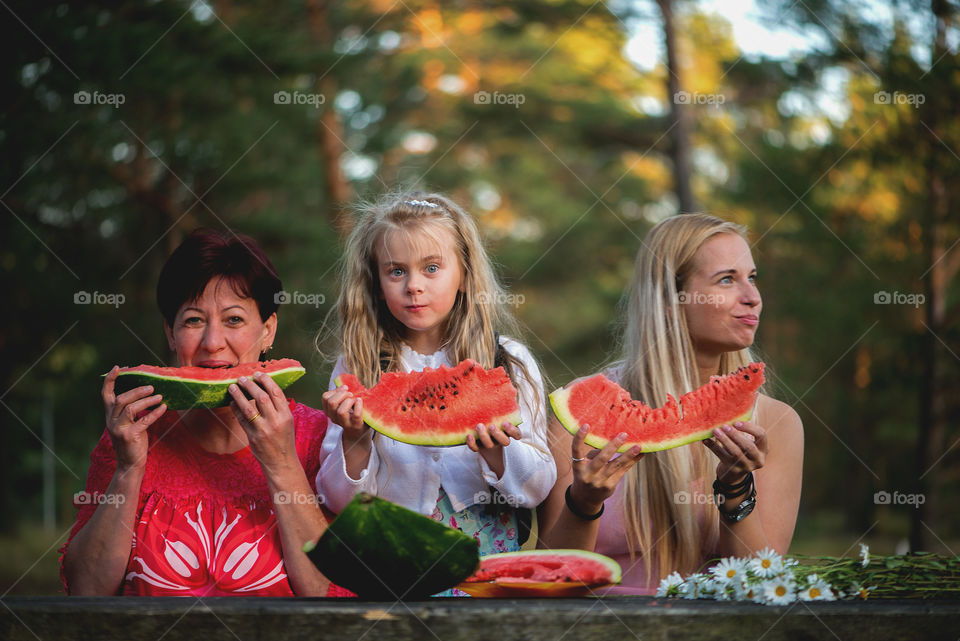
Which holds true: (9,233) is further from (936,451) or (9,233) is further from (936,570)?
(936,451)

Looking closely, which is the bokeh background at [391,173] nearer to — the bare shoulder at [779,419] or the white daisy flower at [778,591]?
the bare shoulder at [779,419]

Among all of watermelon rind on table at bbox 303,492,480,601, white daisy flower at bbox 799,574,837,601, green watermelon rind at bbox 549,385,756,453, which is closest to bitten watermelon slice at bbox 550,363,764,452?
green watermelon rind at bbox 549,385,756,453

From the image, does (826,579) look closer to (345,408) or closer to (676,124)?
(345,408)

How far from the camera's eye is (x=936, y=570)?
2.49 m

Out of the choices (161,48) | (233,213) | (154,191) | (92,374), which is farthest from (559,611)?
(92,374)

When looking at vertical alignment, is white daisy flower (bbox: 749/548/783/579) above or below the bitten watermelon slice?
below

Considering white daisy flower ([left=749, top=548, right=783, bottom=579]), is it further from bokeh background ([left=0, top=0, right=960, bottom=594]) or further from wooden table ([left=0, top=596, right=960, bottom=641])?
bokeh background ([left=0, top=0, right=960, bottom=594])

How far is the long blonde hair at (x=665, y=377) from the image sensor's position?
3.57m

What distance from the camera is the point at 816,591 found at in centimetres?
225

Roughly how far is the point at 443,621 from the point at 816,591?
3.27 ft

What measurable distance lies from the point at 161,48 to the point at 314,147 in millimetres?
6716

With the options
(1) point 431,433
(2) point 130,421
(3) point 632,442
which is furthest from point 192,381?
(3) point 632,442

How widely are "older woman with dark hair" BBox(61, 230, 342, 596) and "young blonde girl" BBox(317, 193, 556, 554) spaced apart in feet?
0.71

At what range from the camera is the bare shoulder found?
145 inches
